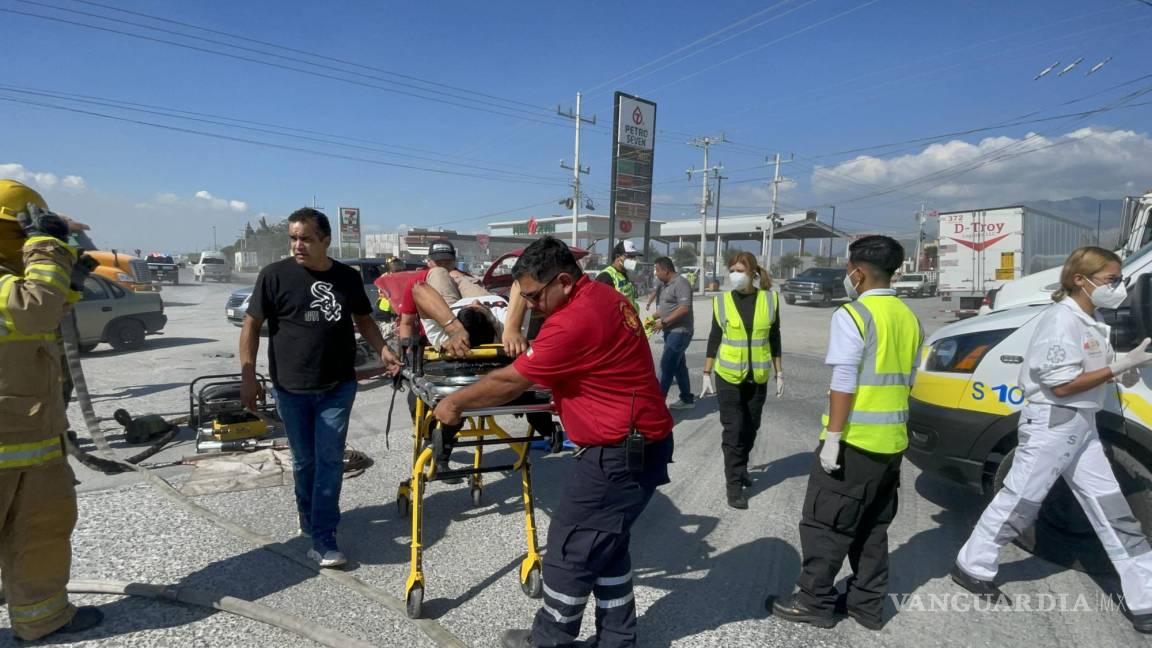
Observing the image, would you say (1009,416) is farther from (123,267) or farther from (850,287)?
(123,267)

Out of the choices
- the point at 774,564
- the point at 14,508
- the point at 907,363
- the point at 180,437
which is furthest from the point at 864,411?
the point at 180,437

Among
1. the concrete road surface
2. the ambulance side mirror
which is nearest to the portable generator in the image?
the concrete road surface

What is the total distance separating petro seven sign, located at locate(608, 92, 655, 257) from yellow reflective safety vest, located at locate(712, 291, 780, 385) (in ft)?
50.2

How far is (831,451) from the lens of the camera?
2.87 meters

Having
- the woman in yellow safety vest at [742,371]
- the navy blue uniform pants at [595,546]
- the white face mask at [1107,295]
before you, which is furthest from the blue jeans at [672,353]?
the navy blue uniform pants at [595,546]

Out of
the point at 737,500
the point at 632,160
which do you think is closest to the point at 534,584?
the point at 737,500

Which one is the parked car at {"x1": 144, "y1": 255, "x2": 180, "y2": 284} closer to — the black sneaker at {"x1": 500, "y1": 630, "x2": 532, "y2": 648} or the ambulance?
the black sneaker at {"x1": 500, "y1": 630, "x2": 532, "y2": 648}

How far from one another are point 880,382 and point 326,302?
114 inches

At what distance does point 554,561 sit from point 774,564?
1.82 metres

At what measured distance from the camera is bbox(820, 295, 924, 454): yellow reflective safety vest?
2854 millimetres

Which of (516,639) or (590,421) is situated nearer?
(590,421)

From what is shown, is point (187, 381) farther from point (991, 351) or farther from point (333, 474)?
point (991, 351)

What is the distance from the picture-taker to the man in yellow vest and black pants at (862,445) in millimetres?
2861

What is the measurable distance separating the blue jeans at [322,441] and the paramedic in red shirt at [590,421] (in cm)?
130
